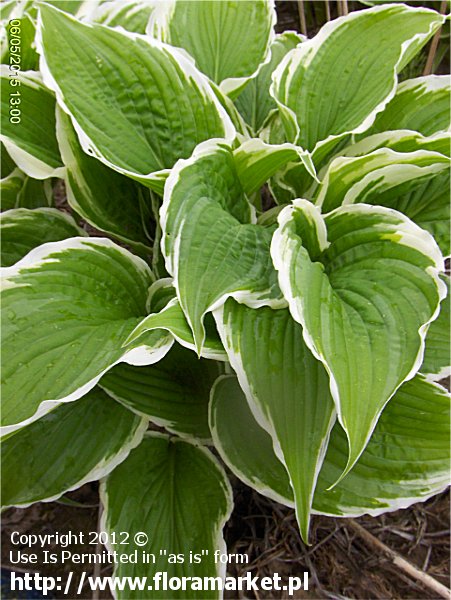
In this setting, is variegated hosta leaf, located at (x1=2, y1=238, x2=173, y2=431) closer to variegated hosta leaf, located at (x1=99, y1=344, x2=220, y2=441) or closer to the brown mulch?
variegated hosta leaf, located at (x1=99, y1=344, x2=220, y2=441)

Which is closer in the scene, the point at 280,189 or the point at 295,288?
the point at 295,288

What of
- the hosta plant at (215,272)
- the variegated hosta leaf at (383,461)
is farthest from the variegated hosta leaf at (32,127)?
the variegated hosta leaf at (383,461)

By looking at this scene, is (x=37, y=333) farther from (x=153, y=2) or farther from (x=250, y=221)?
(x=153, y=2)

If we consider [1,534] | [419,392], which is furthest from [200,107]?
[1,534]

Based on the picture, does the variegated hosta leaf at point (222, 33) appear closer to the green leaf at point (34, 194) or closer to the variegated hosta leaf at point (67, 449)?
the green leaf at point (34, 194)

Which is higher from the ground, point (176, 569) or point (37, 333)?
point (37, 333)

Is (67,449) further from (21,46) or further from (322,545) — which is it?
(21,46)

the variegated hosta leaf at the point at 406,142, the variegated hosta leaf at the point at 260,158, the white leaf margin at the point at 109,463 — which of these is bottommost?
the white leaf margin at the point at 109,463
